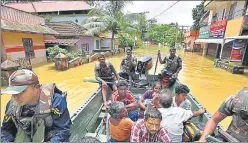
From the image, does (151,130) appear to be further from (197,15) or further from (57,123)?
(197,15)

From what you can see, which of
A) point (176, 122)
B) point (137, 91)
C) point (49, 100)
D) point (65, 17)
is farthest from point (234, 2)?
point (65, 17)

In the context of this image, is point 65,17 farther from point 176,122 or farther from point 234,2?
point 176,122

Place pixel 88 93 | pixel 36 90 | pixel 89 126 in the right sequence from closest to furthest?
pixel 36 90
pixel 89 126
pixel 88 93

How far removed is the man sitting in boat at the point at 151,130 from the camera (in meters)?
1.89

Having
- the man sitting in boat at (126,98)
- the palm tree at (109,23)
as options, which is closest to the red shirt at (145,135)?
the man sitting in boat at (126,98)

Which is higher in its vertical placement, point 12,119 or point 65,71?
point 12,119

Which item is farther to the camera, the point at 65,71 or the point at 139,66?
the point at 65,71

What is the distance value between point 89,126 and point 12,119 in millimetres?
1764

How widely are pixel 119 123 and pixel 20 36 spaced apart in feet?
38.3

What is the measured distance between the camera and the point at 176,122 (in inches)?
90.7

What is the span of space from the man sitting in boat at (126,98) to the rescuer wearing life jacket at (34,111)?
5.45 ft

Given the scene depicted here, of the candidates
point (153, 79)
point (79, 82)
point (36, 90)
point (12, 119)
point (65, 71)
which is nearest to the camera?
point (36, 90)

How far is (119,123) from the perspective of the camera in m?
2.31

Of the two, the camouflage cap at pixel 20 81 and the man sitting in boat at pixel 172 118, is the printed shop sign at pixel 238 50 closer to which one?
the man sitting in boat at pixel 172 118
